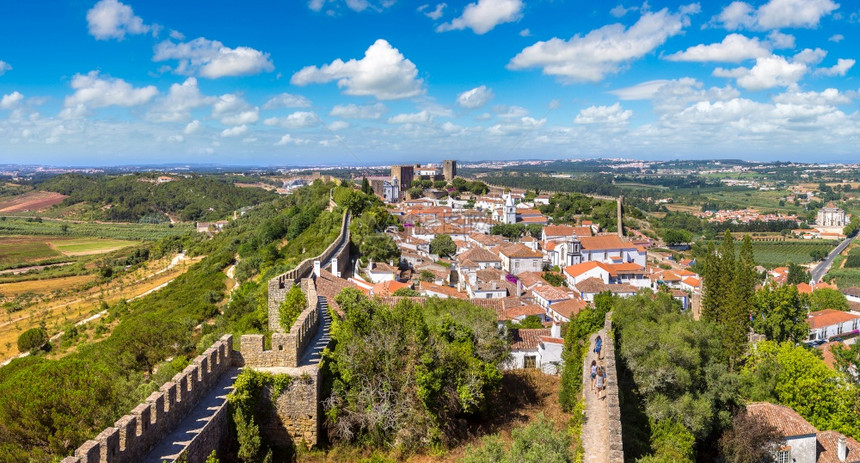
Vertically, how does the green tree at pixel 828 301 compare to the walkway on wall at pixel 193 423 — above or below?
below

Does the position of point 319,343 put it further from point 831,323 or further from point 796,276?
point 796,276

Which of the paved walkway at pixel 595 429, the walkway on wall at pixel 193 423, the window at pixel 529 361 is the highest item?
the walkway on wall at pixel 193 423

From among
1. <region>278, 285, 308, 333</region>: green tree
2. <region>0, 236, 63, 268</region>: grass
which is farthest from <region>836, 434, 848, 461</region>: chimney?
<region>0, 236, 63, 268</region>: grass

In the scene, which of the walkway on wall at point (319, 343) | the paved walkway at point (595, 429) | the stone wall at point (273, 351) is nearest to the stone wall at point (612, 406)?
the paved walkway at point (595, 429)

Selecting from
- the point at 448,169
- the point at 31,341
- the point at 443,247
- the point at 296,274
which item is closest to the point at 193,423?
the point at 296,274

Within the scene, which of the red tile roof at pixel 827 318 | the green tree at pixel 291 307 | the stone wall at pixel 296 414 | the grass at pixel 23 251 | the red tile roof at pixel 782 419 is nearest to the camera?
the stone wall at pixel 296 414

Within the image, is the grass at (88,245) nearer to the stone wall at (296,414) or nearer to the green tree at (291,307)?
the green tree at (291,307)

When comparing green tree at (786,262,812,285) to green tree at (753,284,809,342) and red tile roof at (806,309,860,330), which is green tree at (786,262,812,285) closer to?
red tile roof at (806,309,860,330)
